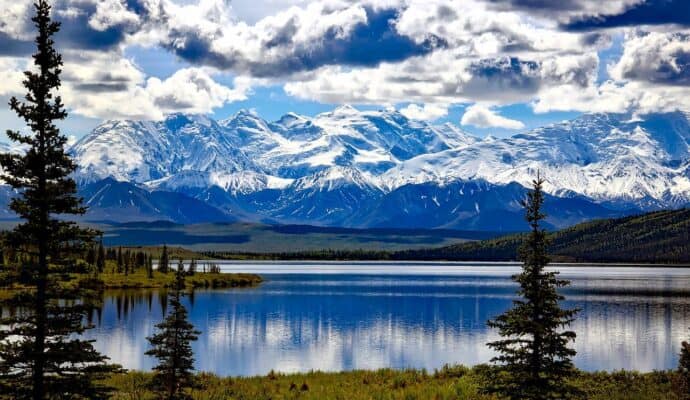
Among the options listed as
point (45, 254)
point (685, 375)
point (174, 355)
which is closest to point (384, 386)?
point (174, 355)

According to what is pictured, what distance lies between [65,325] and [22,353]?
161cm

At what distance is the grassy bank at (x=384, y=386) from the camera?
3828 cm

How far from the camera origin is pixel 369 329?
105 metres

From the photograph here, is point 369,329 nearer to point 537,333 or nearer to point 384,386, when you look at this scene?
point 384,386

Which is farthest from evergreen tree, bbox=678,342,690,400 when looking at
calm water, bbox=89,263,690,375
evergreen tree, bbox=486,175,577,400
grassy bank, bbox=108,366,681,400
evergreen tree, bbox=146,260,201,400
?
calm water, bbox=89,263,690,375

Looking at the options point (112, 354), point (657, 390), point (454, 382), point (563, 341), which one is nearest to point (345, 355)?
point (112, 354)

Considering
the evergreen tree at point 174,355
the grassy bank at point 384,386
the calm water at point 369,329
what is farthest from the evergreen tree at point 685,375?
the calm water at point 369,329

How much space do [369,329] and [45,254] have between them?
79722 mm

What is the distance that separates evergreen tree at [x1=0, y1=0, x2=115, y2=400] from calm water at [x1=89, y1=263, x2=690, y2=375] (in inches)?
1523

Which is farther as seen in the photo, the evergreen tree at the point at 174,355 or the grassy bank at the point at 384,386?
the grassy bank at the point at 384,386

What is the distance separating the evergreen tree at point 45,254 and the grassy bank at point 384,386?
6.01 m

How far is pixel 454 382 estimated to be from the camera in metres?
44.8

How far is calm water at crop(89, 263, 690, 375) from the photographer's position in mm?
74312

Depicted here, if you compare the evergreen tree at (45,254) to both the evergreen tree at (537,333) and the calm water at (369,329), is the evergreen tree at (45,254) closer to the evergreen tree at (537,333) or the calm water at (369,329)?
the evergreen tree at (537,333)
